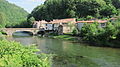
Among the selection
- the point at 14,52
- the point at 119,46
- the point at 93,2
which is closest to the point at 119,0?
the point at 93,2

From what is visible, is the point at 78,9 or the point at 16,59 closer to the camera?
the point at 16,59

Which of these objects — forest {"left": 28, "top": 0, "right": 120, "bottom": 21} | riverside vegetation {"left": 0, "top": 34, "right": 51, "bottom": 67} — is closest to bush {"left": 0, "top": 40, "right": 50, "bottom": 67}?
riverside vegetation {"left": 0, "top": 34, "right": 51, "bottom": 67}

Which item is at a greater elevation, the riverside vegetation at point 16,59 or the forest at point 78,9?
the forest at point 78,9

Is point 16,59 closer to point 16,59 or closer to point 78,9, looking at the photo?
point 16,59

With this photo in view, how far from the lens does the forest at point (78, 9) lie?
427 ft

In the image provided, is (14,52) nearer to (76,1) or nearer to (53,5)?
(76,1)

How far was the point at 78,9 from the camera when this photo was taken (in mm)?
144375

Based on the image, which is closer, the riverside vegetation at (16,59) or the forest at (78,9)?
the riverside vegetation at (16,59)

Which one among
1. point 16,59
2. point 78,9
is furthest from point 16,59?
point 78,9

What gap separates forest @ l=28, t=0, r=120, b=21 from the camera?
427 ft

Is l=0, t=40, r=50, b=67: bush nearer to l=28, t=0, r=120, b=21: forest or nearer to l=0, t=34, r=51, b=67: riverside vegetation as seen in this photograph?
l=0, t=34, r=51, b=67: riverside vegetation

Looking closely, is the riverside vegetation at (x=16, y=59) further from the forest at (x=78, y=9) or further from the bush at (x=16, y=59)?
the forest at (x=78, y=9)

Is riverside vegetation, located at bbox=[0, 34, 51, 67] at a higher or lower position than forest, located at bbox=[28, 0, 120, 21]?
lower

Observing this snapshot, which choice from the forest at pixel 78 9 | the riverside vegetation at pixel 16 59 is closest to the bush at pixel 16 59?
the riverside vegetation at pixel 16 59
